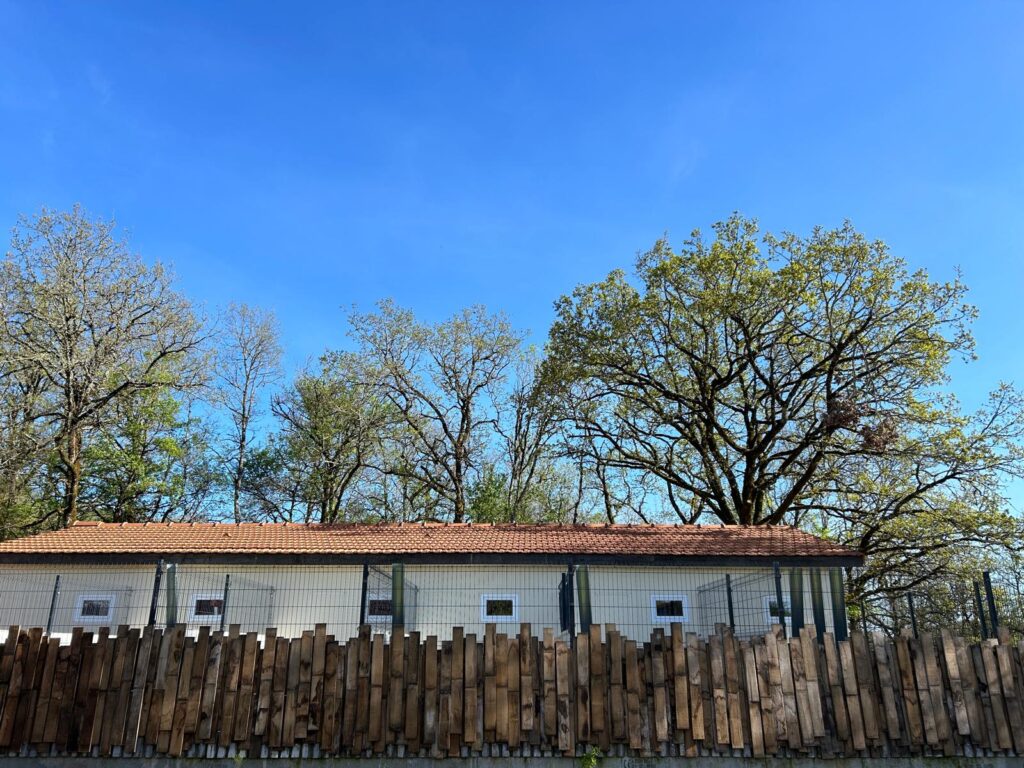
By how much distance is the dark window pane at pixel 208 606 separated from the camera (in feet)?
49.2

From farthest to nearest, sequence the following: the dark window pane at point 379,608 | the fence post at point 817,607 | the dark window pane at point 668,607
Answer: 1. the dark window pane at point 668,607
2. the dark window pane at point 379,608
3. the fence post at point 817,607

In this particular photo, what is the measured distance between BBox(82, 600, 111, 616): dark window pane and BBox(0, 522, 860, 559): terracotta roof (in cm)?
103

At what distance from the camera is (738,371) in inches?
885

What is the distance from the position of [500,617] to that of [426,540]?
271 centimetres

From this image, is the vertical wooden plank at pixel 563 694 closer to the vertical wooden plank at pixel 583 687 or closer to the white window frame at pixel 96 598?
the vertical wooden plank at pixel 583 687

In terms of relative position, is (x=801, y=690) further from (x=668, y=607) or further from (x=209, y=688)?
(x=668, y=607)

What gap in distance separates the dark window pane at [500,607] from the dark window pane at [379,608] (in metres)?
2.22

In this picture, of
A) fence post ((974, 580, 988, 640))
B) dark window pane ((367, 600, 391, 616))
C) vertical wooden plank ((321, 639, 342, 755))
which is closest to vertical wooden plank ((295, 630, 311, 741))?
vertical wooden plank ((321, 639, 342, 755))

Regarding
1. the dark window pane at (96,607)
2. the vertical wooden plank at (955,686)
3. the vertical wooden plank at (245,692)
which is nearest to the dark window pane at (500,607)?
the dark window pane at (96,607)

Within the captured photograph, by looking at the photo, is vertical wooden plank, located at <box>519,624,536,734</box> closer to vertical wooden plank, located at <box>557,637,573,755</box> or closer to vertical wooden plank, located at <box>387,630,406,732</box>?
vertical wooden plank, located at <box>557,637,573,755</box>

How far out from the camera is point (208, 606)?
1525 centimetres

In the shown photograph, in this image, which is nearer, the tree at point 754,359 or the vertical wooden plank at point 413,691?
the vertical wooden plank at point 413,691

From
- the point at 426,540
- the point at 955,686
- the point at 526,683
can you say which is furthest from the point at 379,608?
the point at 955,686

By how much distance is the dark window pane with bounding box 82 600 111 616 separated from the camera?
51.4 feet
